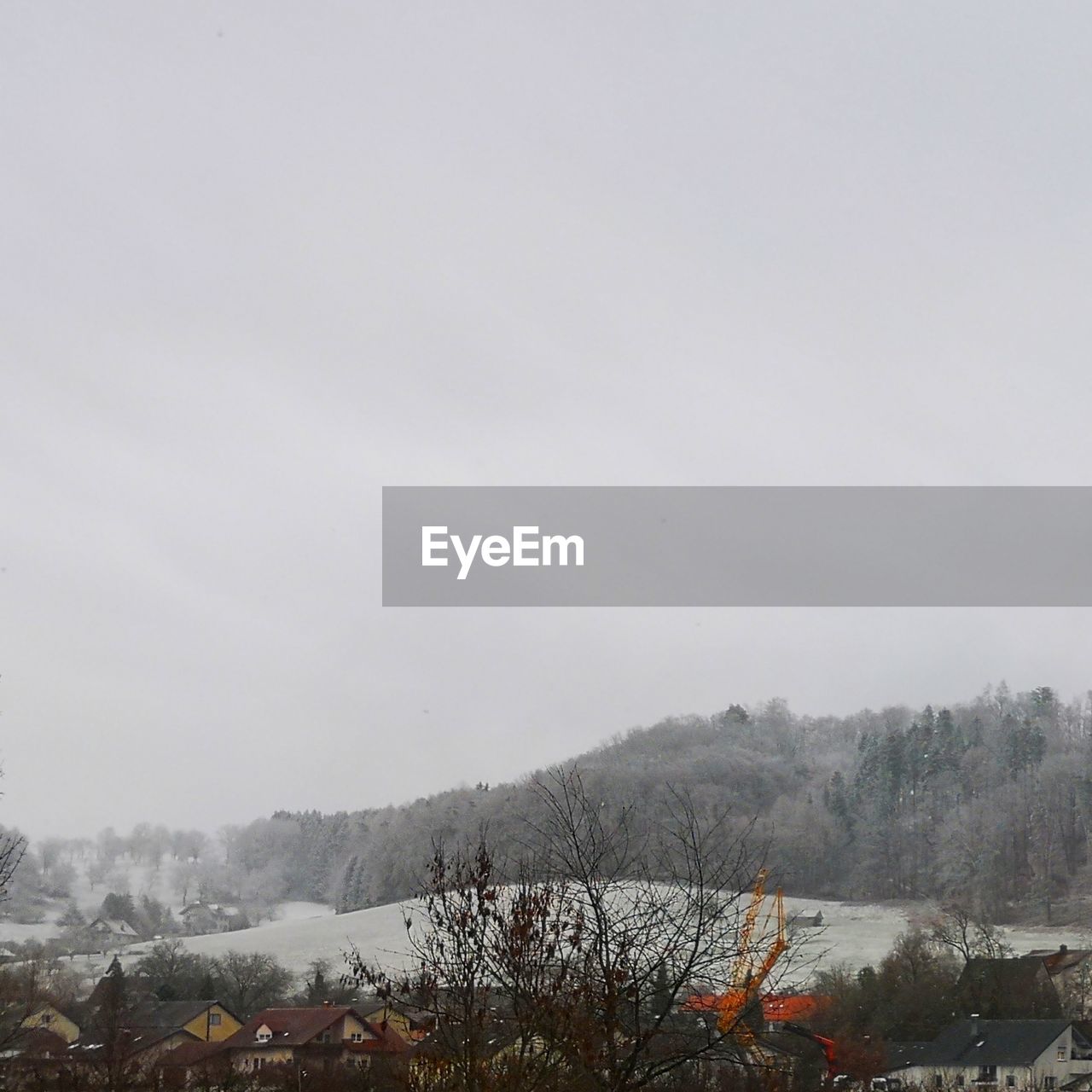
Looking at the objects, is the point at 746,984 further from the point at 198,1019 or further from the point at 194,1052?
the point at 198,1019

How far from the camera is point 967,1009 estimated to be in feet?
221

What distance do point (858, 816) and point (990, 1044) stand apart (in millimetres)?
81431

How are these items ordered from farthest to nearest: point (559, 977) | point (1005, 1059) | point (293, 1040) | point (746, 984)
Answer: point (1005, 1059) < point (293, 1040) < point (746, 984) < point (559, 977)

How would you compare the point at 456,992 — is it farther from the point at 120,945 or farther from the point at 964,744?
the point at 964,744

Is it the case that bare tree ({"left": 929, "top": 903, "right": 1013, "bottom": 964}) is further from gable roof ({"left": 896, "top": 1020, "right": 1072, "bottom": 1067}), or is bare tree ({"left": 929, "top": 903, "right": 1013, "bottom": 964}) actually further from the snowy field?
gable roof ({"left": 896, "top": 1020, "right": 1072, "bottom": 1067})

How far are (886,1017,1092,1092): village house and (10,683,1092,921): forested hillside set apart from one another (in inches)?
2062

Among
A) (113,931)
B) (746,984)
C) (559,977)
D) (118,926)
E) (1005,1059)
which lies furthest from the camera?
(118,926)

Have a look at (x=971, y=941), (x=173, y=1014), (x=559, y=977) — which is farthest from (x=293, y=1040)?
(x=971, y=941)

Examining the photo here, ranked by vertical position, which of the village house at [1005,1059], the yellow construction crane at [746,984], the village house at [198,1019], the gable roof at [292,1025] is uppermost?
the yellow construction crane at [746,984]

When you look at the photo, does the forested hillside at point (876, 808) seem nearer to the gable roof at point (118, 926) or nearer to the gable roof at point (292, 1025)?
the gable roof at point (118, 926)

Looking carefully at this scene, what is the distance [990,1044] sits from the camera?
60.3 m

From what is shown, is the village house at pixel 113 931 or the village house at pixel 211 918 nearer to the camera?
the village house at pixel 113 931

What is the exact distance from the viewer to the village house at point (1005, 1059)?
57531mm

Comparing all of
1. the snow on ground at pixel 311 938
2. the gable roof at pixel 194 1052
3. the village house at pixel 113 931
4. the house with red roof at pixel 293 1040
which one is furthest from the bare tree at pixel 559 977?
the village house at pixel 113 931
